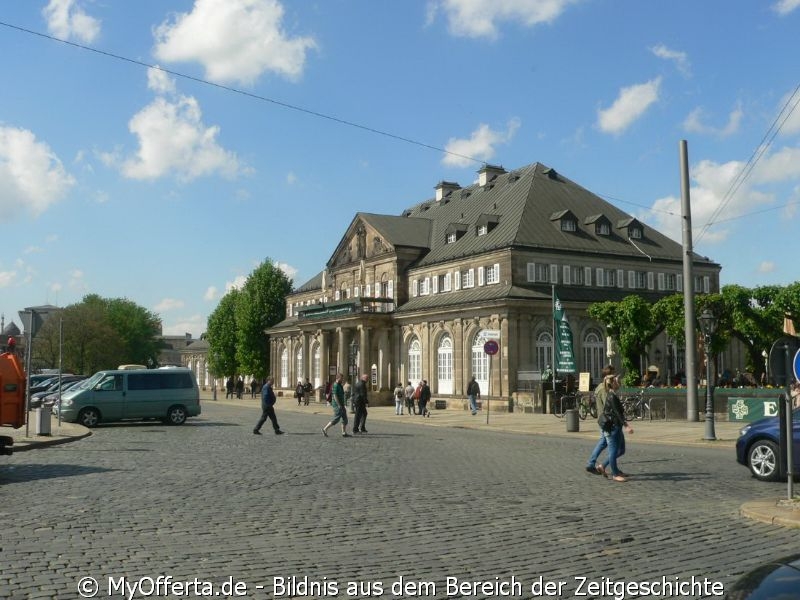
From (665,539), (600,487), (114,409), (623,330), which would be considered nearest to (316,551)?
(665,539)

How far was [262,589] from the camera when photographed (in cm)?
697

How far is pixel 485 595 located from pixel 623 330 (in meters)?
37.2

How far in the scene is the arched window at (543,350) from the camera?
52750mm

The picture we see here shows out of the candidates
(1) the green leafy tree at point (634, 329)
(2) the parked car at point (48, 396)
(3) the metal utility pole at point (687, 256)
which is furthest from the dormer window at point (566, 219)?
(2) the parked car at point (48, 396)

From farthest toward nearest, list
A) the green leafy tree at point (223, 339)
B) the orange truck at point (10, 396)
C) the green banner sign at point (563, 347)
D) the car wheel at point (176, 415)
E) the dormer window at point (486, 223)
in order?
the green leafy tree at point (223, 339) → the dormer window at point (486, 223) → the green banner sign at point (563, 347) → the car wheel at point (176, 415) → the orange truck at point (10, 396)

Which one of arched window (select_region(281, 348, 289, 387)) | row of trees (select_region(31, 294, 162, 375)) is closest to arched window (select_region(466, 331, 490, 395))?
arched window (select_region(281, 348, 289, 387))

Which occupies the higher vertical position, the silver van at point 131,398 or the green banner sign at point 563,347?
the green banner sign at point 563,347

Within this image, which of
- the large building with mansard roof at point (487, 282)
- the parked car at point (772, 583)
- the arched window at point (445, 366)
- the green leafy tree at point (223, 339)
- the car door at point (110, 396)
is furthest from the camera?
the green leafy tree at point (223, 339)

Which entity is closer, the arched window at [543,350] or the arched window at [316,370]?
the arched window at [543,350]

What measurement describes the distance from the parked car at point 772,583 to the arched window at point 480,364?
49.3m

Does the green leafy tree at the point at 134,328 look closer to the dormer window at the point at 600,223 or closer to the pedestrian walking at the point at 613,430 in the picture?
the dormer window at the point at 600,223

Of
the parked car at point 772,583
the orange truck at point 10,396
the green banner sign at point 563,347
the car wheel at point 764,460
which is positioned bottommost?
the car wheel at point 764,460

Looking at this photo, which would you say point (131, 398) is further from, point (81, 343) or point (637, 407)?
point (81, 343)

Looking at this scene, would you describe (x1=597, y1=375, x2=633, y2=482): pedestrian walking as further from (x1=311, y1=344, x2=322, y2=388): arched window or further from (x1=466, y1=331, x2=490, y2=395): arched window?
(x1=311, y1=344, x2=322, y2=388): arched window
